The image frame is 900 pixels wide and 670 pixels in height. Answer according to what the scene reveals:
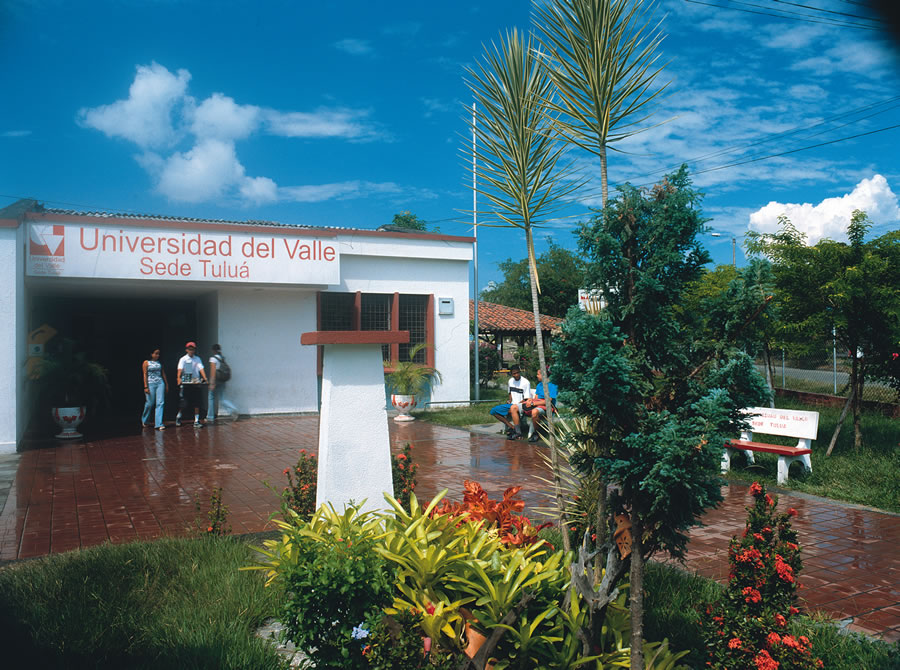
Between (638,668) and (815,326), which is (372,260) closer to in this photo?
(815,326)

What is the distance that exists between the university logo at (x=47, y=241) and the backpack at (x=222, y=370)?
12.1ft

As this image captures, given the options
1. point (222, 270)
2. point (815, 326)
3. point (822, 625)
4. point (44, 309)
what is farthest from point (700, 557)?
point (44, 309)

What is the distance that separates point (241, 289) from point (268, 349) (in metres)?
1.54

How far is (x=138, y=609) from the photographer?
372 centimetres

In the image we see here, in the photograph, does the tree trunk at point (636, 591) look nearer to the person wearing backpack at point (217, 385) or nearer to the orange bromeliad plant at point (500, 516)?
the orange bromeliad plant at point (500, 516)

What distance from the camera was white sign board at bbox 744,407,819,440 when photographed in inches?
318

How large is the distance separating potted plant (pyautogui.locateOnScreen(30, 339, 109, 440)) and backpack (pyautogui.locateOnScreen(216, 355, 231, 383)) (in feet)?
A: 8.07

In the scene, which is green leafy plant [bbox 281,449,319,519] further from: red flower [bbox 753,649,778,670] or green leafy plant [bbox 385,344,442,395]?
green leafy plant [bbox 385,344,442,395]

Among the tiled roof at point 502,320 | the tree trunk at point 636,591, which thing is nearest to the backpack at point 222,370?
the tiled roof at point 502,320

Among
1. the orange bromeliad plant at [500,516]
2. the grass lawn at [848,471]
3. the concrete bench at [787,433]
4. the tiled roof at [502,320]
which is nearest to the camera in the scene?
the orange bromeliad plant at [500,516]

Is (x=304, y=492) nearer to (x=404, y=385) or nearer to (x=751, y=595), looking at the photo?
(x=751, y=595)

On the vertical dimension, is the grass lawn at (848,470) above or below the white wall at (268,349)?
below

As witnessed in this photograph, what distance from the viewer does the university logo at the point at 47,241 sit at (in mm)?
11922

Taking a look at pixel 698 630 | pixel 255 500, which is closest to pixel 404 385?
pixel 255 500
